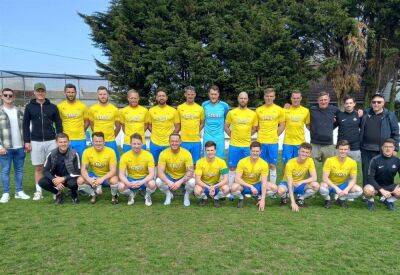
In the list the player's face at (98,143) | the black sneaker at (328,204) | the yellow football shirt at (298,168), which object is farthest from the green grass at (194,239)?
the player's face at (98,143)

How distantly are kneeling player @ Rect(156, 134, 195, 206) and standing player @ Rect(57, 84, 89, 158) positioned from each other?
1483 mm

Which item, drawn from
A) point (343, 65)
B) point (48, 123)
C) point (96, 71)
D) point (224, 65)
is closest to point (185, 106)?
point (48, 123)

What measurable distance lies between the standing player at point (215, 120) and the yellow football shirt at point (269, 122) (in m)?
0.65

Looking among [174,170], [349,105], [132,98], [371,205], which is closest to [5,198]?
[132,98]

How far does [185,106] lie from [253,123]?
1212mm

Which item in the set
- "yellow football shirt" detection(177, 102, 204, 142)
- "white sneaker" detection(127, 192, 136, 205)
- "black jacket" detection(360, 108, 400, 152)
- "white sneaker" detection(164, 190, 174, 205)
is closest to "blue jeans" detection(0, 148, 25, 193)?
"white sneaker" detection(127, 192, 136, 205)

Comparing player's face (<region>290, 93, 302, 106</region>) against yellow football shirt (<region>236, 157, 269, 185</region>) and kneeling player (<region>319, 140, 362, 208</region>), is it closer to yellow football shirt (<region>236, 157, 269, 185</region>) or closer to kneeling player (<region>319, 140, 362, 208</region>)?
kneeling player (<region>319, 140, 362, 208</region>)

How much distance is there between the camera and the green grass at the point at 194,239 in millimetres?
3127

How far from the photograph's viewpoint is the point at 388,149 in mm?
4961

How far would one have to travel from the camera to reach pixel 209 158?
17.0ft

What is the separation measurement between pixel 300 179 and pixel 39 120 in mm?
4154

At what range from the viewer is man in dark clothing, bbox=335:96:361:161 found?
18.2 feet

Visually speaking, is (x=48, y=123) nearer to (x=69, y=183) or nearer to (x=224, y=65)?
(x=69, y=183)

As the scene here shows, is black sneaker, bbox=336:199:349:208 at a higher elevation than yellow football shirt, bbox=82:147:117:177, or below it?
below
